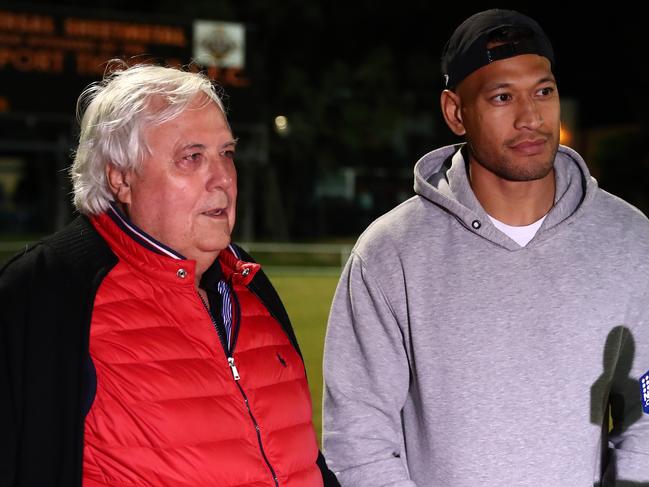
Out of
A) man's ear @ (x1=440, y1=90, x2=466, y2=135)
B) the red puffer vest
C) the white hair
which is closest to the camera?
the red puffer vest

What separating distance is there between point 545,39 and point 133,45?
46.6 ft

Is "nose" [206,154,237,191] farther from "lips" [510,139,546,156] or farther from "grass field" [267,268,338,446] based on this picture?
"grass field" [267,268,338,446]

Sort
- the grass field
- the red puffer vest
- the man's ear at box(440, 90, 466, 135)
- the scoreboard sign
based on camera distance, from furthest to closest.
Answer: the scoreboard sign < the grass field < the man's ear at box(440, 90, 466, 135) < the red puffer vest

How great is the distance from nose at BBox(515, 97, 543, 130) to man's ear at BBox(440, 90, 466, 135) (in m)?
0.18

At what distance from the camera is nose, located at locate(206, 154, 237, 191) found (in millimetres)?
1844

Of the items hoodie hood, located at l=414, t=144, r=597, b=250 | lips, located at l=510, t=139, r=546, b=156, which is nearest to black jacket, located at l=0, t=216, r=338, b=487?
hoodie hood, located at l=414, t=144, r=597, b=250

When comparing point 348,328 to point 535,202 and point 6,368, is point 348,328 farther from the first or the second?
point 6,368

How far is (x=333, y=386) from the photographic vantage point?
217cm

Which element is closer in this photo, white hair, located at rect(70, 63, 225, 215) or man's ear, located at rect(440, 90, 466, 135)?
white hair, located at rect(70, 63, 225, 215)

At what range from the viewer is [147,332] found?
5.66 feet

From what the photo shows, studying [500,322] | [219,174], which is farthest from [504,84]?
[219,174]

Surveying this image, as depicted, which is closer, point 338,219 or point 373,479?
point 373,479

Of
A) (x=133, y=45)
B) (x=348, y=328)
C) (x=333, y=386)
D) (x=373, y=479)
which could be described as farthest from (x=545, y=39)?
(x=133, y=45)

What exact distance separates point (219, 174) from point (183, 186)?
0.28 ft
